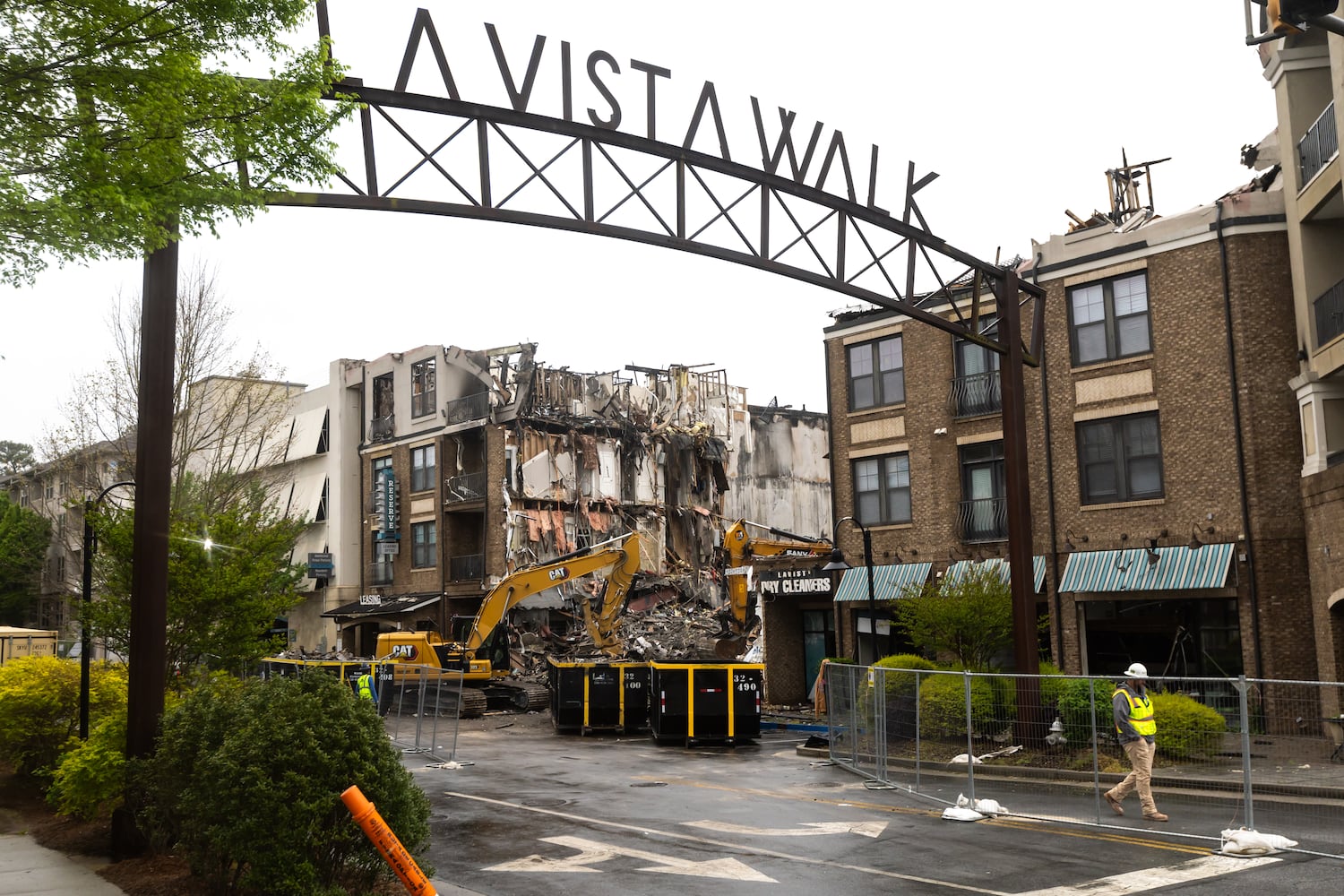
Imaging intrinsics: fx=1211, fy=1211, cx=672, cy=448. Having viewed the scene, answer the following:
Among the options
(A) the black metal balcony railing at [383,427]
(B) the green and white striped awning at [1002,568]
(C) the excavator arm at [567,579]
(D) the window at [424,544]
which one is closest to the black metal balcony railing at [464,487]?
(D) the window at [424,544]

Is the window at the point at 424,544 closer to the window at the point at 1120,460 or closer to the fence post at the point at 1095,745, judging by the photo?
the window at the point at 1120,460

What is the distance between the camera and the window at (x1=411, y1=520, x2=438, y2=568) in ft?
166

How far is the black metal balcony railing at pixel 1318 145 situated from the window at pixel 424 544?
3570 centimetres

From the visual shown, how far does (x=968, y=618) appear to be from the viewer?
2362cm

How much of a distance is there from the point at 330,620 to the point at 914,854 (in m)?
47.1

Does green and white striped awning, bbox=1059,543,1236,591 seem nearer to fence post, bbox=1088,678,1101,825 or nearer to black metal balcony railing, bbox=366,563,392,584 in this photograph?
Result: fence post, bbox=1088,678,1101,825

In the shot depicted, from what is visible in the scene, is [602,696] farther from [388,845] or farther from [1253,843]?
[388,845]

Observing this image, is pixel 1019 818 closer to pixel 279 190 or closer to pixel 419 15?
pixel 279 190

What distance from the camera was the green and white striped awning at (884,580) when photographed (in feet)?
98.5

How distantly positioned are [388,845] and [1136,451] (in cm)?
2242

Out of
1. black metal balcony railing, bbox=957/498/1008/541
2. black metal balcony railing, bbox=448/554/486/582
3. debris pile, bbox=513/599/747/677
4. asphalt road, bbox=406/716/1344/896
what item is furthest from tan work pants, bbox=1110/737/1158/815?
black metal balcony railing, bbox=448/554/486/582

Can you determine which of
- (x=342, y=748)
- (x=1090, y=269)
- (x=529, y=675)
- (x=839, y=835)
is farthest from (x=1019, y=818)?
(x=529, y=675)

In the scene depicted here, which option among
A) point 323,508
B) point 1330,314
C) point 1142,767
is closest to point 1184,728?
point 1142,767

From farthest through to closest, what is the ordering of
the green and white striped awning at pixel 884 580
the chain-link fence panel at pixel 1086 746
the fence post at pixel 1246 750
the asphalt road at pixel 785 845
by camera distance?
the green and white striped awning at pixel 884 580, the chain-link fence panel at pixel 1086 746, the fence post at pixel 1246 750, the asphalt road at pixel 785 845
